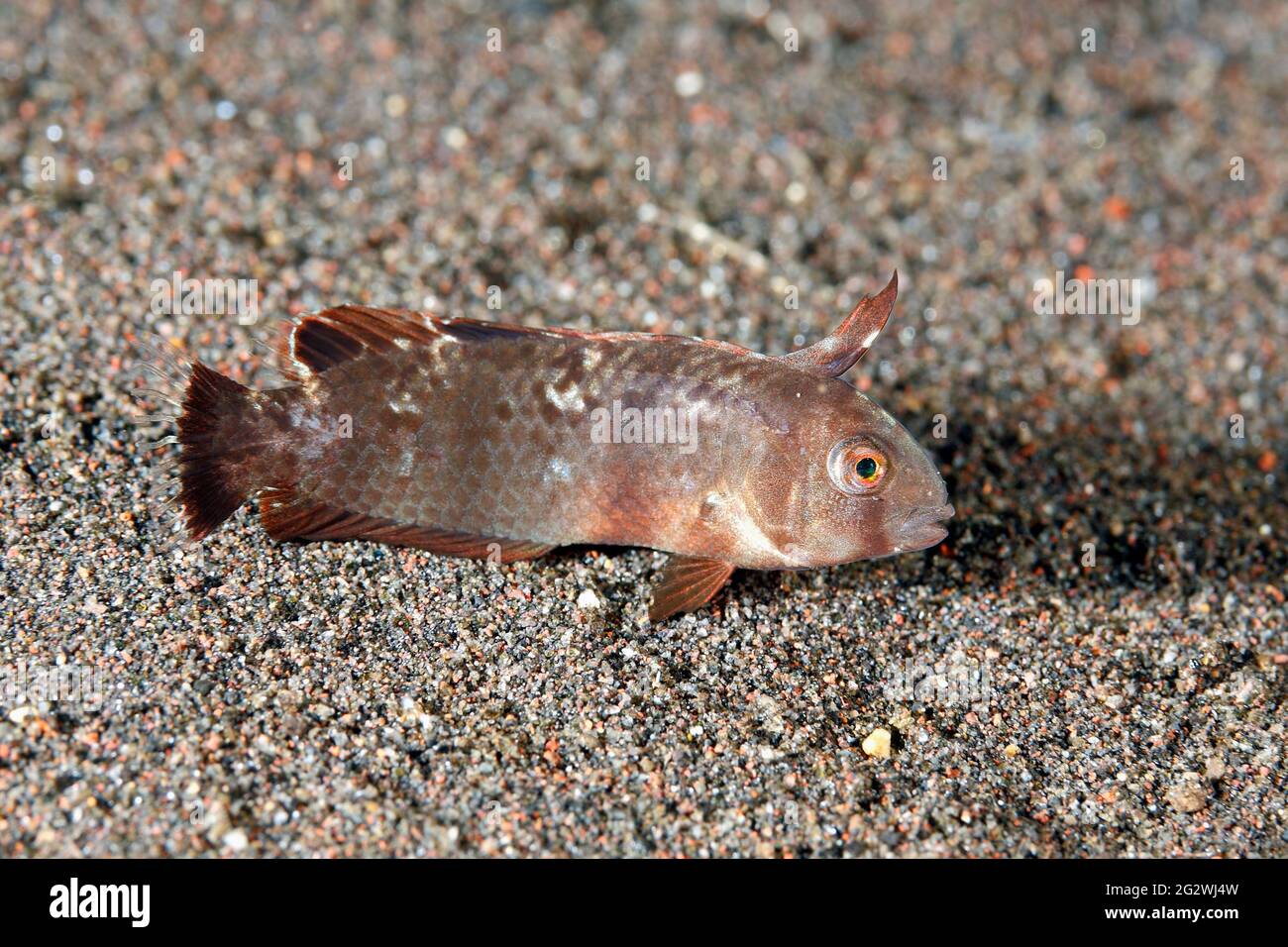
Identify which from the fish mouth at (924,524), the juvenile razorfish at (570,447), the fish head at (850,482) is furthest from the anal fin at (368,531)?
the fish mouth at (924,524)

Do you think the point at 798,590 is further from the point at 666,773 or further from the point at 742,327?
the point at 742,327

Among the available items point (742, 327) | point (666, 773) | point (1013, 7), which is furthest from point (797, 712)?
point (1013, 7)

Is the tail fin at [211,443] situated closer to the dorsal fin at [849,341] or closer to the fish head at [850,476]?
the fish head at [850,476]

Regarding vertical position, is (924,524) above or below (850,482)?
below

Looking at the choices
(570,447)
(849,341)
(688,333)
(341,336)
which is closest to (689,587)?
(570,447)

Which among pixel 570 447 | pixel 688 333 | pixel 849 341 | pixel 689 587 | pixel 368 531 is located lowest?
pixel 689 587

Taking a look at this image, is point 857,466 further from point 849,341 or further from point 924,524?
point 849,341
